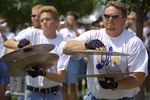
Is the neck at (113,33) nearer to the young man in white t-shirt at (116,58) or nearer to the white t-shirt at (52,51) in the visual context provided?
the young man in white t-shirt at (116,58)

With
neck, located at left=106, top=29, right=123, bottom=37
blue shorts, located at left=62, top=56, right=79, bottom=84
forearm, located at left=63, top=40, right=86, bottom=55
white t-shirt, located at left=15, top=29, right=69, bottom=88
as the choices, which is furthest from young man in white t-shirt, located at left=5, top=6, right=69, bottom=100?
blue shorts, located at left=62, top=56, right=79, bottom=84

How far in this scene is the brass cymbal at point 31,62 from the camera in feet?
14.4

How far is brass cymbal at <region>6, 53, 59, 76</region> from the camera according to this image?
14.4ft

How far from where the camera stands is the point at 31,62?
4500mm

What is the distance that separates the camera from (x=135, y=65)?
4.32 m

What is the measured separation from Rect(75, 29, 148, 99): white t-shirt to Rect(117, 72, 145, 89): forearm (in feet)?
0.20

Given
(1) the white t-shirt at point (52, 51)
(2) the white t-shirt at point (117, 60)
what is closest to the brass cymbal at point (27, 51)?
(2) the white t-shirt at point (117, 60)

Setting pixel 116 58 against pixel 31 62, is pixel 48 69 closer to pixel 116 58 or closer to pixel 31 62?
pixel 31 62

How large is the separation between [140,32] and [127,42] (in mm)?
2936

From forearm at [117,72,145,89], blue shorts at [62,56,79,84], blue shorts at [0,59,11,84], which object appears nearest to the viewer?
forearm at [117,72,145,89]

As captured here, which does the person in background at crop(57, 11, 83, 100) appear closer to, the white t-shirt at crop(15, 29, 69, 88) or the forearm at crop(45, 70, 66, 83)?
the white t-shirt at crop(15, 29, 69, 88)

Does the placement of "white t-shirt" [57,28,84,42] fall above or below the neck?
above

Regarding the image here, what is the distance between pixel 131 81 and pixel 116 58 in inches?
12.3

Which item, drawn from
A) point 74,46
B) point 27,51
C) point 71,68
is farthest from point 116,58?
point 71,68
